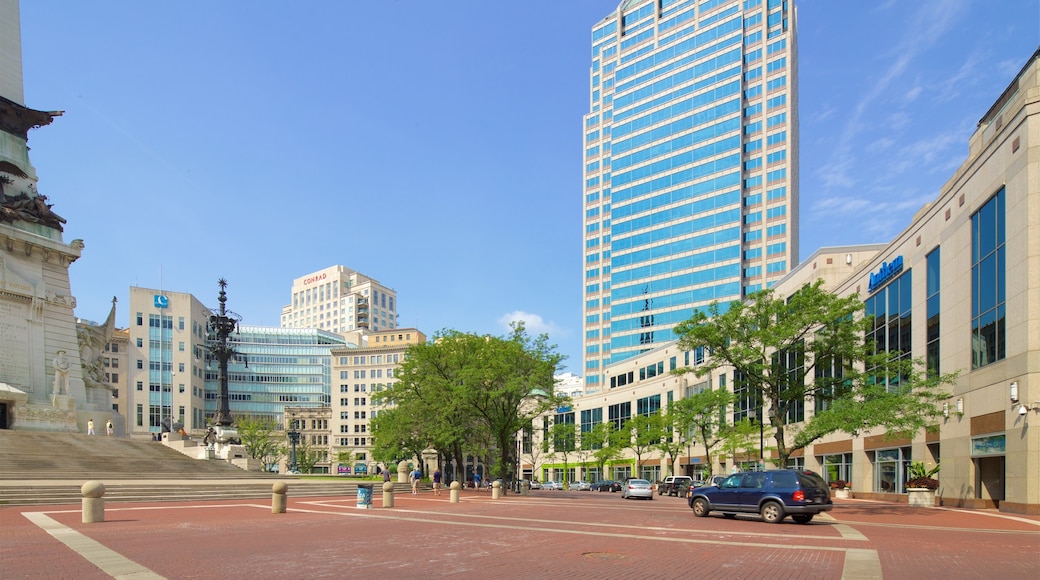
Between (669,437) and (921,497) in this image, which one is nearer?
(921,497)

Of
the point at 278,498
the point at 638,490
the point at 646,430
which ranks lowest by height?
the point at 646,430

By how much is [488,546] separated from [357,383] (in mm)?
126174

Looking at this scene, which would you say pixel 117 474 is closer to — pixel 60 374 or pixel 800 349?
pixel 60 374

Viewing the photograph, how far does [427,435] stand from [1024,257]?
3693cm

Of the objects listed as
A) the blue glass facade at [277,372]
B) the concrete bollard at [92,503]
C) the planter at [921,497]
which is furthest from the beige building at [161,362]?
the planter at [921,497]

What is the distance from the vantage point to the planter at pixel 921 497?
3195 centimetres

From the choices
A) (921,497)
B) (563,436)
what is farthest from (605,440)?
(921,497)

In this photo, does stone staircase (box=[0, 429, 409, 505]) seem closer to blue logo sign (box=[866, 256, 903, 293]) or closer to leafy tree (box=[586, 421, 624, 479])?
blue logo sign (box=[866, 256, 903, 293])

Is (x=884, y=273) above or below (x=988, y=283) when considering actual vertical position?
above

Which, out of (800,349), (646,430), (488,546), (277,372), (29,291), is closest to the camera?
(488,546)

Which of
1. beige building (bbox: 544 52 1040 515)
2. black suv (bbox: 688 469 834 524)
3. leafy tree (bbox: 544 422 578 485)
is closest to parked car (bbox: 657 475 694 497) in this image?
beige building (bbox: 544 52 1040 515)

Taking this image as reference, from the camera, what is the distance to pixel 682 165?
108 meters

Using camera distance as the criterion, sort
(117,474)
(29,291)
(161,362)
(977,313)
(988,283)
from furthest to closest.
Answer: (161,362) → (29,291) → (117,474) → (977,313) → (988,283)

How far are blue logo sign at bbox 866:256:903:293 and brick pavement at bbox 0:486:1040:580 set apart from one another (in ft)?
61.8
